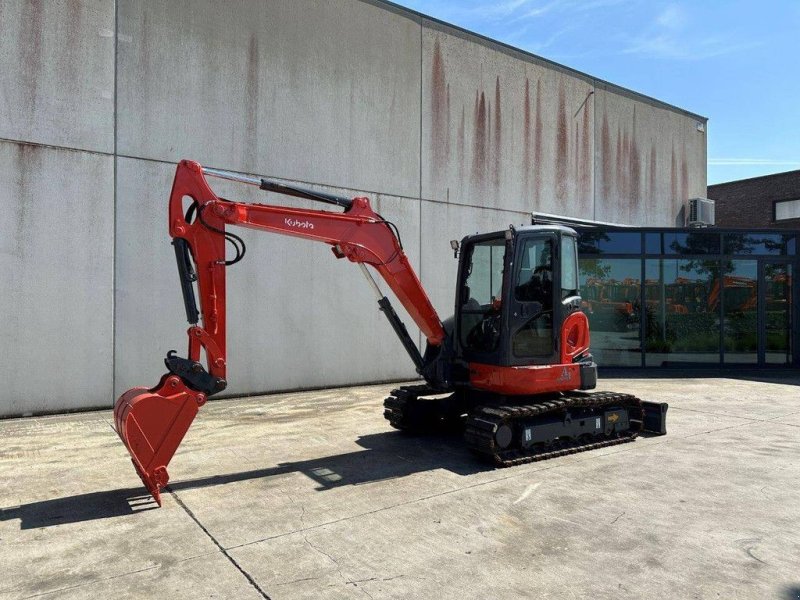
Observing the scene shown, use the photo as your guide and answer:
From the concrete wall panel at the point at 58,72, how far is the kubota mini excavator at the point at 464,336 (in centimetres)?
421

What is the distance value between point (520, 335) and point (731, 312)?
1007cm

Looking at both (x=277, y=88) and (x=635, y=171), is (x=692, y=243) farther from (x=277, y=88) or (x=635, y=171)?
(x=277, y=88)

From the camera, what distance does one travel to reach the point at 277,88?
1059 centimetres

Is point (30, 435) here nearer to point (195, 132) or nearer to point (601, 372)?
point (195, 132)

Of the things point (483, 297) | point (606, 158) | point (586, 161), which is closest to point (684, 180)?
point (606, 158)

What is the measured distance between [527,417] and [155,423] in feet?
12.2

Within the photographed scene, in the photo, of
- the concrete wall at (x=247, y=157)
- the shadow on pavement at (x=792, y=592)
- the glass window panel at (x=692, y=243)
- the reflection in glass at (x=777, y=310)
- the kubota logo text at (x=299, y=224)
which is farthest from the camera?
the reflection in glass at (x=777, y=310)

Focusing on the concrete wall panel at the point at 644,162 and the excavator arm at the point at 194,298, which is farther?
the concrete wall panel at the point at 644,162

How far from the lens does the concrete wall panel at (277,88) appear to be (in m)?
9.45

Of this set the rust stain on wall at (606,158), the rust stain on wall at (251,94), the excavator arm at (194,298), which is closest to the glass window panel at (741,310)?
the rust stain on wall at (606,158)

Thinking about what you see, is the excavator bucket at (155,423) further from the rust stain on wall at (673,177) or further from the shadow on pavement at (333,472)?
the rust stain on wall at (673,177)

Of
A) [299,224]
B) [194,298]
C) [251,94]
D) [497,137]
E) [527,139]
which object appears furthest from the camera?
[527,139]

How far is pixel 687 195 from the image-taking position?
59.1 feet

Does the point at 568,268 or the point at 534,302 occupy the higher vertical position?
the point at 568,268
